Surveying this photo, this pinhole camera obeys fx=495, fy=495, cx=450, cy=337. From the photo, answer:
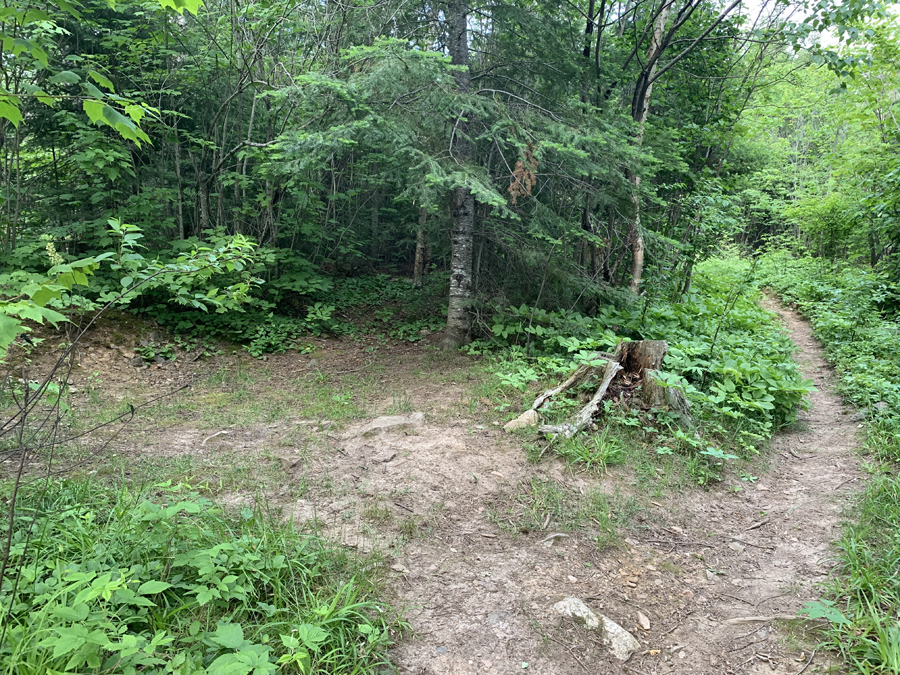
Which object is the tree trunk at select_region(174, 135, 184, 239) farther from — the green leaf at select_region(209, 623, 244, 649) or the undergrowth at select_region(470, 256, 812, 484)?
the green leaf at select_region(209, 623, 244, 649)

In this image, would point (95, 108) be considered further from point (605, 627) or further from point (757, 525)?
point (757, 525)

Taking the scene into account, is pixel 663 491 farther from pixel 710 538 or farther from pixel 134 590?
pixel 134 590

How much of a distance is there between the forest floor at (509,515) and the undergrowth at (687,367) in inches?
12.5

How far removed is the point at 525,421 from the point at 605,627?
8.63 feet

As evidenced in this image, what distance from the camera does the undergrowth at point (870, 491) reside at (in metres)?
2.51

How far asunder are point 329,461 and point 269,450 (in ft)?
2.16

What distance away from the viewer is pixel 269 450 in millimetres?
4762

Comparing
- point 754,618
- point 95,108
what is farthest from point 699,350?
point 95,108

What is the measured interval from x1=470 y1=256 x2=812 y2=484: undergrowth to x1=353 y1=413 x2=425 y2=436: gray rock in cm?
125

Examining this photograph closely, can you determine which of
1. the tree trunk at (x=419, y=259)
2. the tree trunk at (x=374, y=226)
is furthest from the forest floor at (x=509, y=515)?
the tree trunk at (x=374, y=226)

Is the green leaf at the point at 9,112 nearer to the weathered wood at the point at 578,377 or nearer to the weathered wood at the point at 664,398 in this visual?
the weathered wood at the point at 578,377

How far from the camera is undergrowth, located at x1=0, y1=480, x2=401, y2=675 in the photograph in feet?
6.55

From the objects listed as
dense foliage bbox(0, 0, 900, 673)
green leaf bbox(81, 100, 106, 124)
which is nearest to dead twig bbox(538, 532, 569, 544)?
dense foliage bbox(0, 0, 900, 673)

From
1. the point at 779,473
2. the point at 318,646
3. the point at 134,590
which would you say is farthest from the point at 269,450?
the point at 779,473
